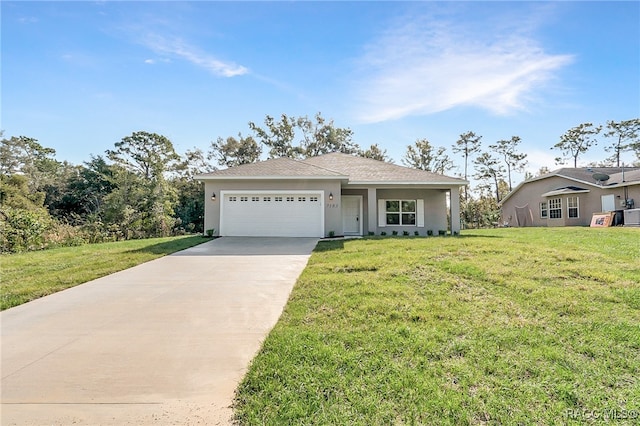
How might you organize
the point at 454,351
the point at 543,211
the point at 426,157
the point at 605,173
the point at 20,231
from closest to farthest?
the point at 454,351, the point at 20,231, the point at 605,173, the point at 543,211, the point at 426,157

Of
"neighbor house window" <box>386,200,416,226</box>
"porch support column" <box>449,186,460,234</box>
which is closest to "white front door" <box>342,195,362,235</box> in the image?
"neighbor house window" <box>386,200,416,226</box>

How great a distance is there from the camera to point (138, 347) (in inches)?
153

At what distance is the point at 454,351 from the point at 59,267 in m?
9.22

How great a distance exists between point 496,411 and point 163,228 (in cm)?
1889

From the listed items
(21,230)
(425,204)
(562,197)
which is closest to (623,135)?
(562,197)

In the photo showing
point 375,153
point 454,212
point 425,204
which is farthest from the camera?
point 375,153

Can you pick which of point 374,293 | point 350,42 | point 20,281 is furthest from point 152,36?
point 374,293

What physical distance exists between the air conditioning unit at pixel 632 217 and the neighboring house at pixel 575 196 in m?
0.54

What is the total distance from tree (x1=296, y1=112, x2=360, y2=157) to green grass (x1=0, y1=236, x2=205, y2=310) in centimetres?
2241

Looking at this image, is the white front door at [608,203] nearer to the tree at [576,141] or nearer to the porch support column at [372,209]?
the porch support column at [372,209]

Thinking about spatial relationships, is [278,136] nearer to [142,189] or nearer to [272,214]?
[142,189]

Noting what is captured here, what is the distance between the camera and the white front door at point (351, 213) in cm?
1644

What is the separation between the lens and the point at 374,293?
17.2 ft

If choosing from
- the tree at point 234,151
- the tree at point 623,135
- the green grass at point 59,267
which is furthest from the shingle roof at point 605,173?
the green grass at point 59,267
